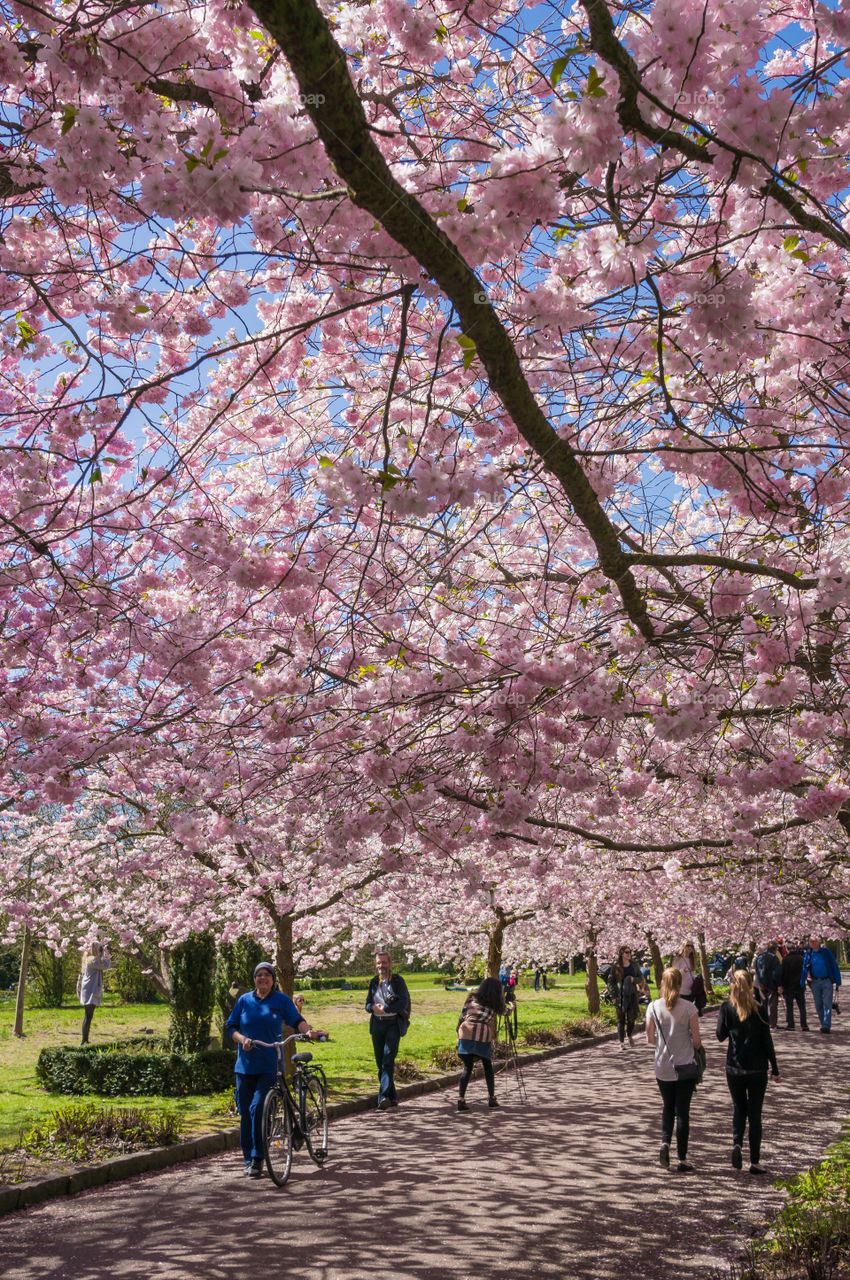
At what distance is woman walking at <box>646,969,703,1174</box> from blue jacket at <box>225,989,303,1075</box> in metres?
3.04

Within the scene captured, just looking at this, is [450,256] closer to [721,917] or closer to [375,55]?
[375,55]

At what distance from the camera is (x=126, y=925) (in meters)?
17.7

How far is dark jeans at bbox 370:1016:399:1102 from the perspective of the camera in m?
12.0

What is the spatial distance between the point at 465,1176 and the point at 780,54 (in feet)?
26.8

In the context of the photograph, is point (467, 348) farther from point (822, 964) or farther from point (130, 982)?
point (130, 982)

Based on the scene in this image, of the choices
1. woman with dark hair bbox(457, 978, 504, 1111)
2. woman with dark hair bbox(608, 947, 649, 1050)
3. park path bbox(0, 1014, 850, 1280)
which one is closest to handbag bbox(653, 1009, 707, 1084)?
park path bbox(0, 1014, 850, 1280)

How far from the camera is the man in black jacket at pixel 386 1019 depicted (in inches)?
472

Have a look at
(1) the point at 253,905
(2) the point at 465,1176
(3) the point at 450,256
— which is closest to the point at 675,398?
(3) the point at 450,256

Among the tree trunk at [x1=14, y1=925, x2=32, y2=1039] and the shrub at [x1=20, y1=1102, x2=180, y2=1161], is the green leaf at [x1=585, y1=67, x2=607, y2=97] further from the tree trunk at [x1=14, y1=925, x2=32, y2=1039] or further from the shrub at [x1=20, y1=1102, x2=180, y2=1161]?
the tree trunk at [x1=14, y1=925, x2=32, y2=1039]

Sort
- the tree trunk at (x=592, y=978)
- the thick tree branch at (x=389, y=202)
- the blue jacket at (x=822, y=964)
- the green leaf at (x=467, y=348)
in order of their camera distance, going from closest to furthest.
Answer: the thick tree branch at (x=389, y=202)
the green leaf at (x=467, y=348)
the blue jacket at (x=822, y=964)
the tree trunk at (x=592, y=978)

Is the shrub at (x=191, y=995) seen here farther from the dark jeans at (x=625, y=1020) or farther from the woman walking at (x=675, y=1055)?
the woman walking at (x=675, y=1055)

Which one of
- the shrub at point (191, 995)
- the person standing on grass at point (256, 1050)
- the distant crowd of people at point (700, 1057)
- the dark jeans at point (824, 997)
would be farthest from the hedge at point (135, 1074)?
the dark jeans at point (824, 997)

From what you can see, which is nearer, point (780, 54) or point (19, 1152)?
point (780, 54)

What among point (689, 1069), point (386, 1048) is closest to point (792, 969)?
point (386, 1048)
